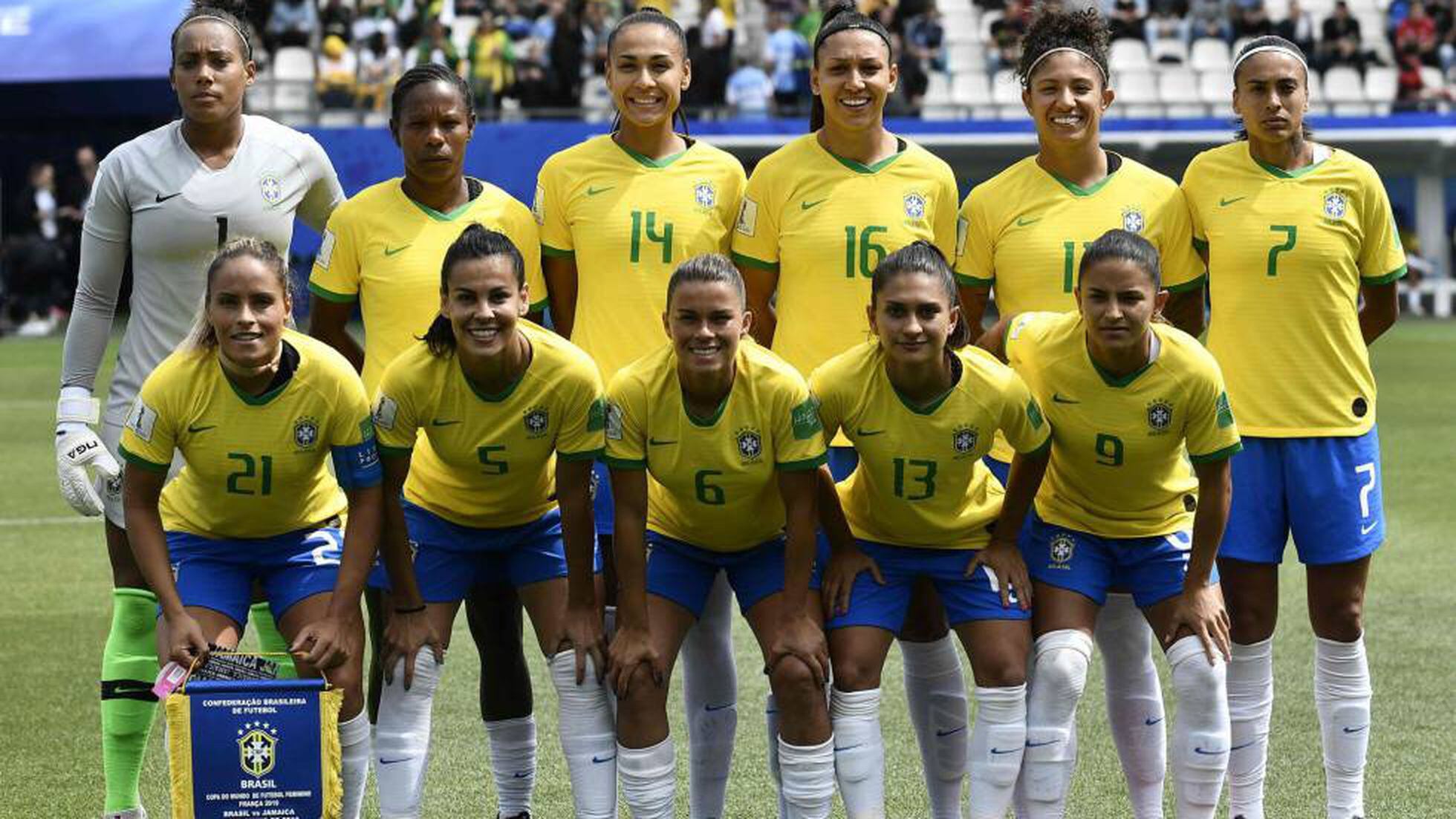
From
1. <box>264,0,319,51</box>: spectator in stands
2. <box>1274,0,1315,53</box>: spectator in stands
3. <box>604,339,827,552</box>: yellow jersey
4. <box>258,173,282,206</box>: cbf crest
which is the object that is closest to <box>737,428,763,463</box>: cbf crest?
<box>604,339,827,552</box>: yellow jersey

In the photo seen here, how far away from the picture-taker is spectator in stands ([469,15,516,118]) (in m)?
20.5

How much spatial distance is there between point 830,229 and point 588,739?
4.79ft

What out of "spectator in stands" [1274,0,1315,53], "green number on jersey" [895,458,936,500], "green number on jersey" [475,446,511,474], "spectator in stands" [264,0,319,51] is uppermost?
"spectator in stands" [264,0,319,51]

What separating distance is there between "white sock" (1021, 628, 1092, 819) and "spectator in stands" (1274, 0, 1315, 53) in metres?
19.1

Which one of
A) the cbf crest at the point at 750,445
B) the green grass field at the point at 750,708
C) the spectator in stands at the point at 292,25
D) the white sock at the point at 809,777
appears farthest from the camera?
the spectator in stands at the point at 292,25

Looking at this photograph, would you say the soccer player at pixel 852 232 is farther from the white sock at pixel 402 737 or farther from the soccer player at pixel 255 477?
the soccer player at pixel 255 477

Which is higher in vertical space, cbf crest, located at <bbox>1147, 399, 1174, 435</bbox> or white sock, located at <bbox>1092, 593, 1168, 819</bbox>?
cbf crest, located at <bbox>1147, 399, 1174, 435</bbox>

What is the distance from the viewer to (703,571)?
188 inches

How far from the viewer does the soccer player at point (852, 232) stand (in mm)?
4973

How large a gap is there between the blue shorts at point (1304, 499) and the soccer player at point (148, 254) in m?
2.58

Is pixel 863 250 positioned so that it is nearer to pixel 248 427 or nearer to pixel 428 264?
pixel 428 264

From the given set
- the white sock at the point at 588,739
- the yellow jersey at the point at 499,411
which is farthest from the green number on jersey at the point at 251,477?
the white sock at the point at 588,739

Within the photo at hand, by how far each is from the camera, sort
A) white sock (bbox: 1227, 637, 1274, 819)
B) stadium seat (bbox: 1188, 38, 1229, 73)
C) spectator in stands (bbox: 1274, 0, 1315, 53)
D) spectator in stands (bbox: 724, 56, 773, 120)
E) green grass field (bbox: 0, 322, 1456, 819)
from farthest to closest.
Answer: stadium seat (bbox: 1188, 38, 1229, 73), spectator in stands (bbox: 1274, 0, 1315, 53), spectator in stands (bbox: 724, 56, 773, 120), green grass field (bbox: 0, 322, 1456, 819), white sock (bbox: 1227, 637, 1274, 819)

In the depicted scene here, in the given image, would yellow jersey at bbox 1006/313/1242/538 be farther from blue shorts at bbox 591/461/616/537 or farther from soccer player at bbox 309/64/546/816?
soccer player at bbox 309/64/546/816
